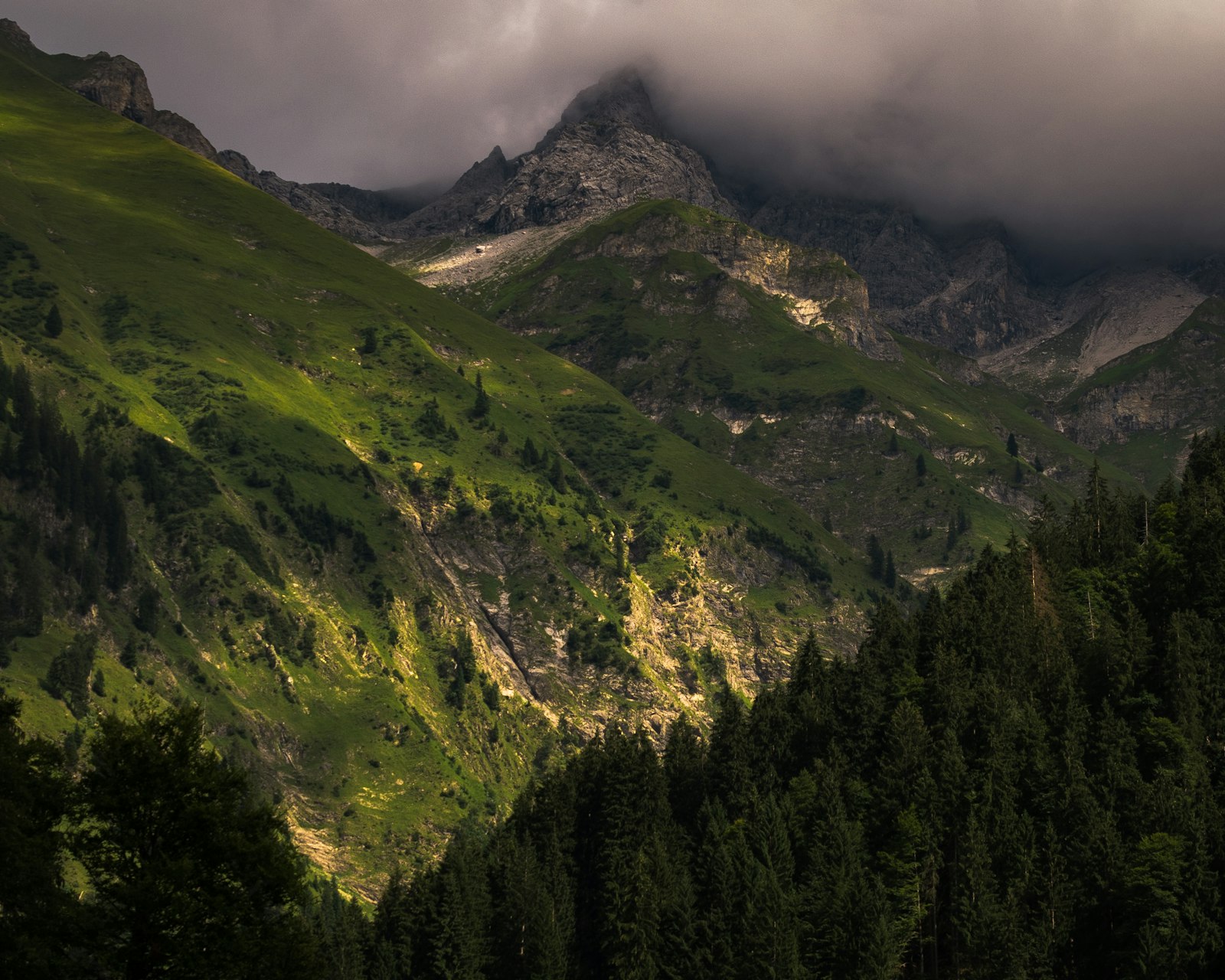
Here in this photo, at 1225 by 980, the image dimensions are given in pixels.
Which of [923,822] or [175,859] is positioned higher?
[923,822]

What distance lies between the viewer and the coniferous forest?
332 ft

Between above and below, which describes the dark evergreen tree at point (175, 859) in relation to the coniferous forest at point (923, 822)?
below

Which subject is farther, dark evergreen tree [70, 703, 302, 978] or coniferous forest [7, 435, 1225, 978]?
coniferous forest [7, 435, 1225, 978]

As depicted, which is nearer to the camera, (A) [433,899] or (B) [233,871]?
(B) [233,871]

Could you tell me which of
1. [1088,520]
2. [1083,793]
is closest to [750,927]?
[1083,793]

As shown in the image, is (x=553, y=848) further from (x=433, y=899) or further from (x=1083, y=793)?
(x=1083, y=793)

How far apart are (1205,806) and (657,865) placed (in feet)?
149

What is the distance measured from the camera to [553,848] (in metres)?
131

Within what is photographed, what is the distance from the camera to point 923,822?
116 metres

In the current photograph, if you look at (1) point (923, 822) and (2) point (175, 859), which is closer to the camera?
(2) point (175, 859)

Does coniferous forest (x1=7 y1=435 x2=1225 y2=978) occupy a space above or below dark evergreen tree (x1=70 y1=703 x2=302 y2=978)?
above

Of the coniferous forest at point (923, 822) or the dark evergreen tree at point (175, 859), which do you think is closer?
the dark evergreen tree at point (175, 859)

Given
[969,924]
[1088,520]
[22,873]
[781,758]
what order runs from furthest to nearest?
[1088,520] < [781,758] < [969,924] < [22,873]

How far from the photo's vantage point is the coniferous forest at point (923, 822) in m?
101
